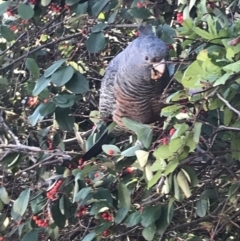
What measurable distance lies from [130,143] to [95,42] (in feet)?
1.19

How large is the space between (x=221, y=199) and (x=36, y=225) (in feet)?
2.03

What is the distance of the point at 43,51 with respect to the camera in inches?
85.9

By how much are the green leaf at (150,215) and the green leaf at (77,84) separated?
39 cm

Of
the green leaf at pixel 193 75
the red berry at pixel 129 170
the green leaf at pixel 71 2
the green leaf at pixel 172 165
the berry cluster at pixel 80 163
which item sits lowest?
the red berry at pixel 129 170

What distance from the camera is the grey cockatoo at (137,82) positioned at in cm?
174

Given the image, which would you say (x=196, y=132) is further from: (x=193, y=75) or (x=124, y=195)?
(x=124, y=195)

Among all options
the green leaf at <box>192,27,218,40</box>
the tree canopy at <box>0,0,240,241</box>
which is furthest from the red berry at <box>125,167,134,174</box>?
the green leaf at <box>192,27,218,40</box>

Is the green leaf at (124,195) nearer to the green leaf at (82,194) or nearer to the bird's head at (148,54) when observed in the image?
the green leaf at (82,194)

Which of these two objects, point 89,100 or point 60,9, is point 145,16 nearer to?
point 60,9

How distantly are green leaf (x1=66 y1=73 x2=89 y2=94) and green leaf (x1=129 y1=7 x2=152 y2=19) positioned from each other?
292 mm

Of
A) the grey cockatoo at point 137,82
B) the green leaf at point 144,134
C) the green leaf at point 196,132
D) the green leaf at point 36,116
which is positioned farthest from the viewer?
the grey cockatoo at point 137,82

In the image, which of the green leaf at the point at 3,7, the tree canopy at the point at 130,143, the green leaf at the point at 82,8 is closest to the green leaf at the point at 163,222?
the tree canopy at the point at 130,143

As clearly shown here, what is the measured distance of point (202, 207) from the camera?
1647mm

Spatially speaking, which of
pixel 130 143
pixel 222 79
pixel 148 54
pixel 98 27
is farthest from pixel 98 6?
pixel 222 79
